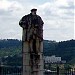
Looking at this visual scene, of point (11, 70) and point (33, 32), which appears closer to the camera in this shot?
point (33, 32)

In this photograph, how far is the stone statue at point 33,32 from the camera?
24.8ft

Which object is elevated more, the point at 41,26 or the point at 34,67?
the point at 41,26

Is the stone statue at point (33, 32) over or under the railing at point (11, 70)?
over

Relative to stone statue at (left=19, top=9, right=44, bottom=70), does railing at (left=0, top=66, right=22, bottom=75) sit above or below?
below

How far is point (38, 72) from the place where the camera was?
7.40 m

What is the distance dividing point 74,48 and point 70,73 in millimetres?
78165

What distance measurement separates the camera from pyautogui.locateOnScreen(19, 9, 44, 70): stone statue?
7.56 meters

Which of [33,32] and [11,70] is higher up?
[33,32]

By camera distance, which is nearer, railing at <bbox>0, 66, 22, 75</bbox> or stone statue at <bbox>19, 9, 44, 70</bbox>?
stone statue at <bbox>19, 9, 44, 70</bbox>

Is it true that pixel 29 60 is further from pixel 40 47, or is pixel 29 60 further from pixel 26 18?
pixel 26 18

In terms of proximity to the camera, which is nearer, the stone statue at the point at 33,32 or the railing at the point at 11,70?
the stone statue at the point at 33,32

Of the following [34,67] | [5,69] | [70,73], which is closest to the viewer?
[34,67]

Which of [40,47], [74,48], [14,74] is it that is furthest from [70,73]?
[74,48]

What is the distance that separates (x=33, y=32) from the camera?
758 cm
